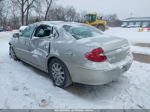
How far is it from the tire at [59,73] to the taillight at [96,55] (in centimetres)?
63

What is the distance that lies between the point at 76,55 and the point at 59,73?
737 millimetres

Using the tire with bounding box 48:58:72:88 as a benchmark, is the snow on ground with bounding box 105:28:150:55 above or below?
above

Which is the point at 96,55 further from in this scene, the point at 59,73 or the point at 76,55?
the point at 59,73

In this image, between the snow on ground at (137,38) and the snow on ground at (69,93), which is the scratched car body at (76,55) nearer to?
the snow on ground at (69,93)

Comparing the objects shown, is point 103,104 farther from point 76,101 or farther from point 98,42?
point 98,42

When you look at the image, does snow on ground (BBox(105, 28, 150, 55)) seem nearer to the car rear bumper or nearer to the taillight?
the car rear bumper

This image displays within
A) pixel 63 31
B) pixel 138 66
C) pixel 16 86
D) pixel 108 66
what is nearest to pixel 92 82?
pixel 108 66

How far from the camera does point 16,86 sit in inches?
108

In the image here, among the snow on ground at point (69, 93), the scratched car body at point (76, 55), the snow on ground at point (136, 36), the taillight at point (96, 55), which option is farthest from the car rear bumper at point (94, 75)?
the snow on ground at point (136, 36)

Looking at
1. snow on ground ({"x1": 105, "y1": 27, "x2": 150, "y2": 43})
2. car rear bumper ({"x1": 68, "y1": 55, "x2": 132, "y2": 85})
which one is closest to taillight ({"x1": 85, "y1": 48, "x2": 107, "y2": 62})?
car rear bumper ({"x1": 68, "y1": 55, "x2": 132, "y2": 85})

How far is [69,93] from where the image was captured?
256cm

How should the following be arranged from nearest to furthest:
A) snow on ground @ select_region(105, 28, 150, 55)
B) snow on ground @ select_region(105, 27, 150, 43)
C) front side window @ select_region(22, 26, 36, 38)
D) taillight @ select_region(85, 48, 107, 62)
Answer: taillight @ select_region(85, 48, 107, 62)
front side window @ select_region(22, 26, 36, 38)
snow on ground @ select_region(105, 28, 150, 55)
snow on ground @ select_region(105, 27, 150, 43)

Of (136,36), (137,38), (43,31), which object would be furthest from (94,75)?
(136,36)

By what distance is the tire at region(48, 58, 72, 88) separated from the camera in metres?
2.48
